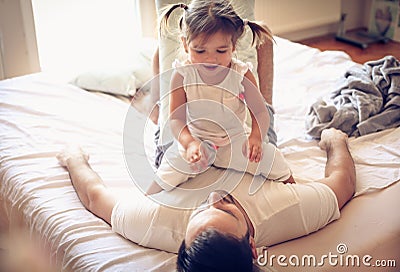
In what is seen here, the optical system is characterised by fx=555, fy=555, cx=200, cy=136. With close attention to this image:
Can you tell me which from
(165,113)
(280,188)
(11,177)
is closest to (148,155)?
(165,113)

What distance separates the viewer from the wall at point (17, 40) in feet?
8.24

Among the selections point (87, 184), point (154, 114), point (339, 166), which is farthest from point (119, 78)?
point (339, 166)

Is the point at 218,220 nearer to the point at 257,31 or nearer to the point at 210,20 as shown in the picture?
the point at 210,20

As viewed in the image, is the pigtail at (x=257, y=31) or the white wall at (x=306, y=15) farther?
the white wall at (x=306, y=15)

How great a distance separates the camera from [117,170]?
4.96 feet

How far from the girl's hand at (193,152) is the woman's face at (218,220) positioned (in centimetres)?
13

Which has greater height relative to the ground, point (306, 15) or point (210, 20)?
point (210, 20)

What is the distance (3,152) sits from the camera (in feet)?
5.22

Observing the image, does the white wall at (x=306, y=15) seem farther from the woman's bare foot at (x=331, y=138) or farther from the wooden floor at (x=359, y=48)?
the woman's bare foot at (x=331, y=138)

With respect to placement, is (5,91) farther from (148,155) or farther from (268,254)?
(268,254)

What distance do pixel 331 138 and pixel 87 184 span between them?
0.67 meters

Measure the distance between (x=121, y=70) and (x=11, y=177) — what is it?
66 cm

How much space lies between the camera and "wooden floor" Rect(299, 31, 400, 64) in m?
3.48

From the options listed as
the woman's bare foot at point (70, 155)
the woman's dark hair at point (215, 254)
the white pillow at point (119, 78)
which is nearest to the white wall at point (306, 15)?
the white pillow at point (119, 78)
